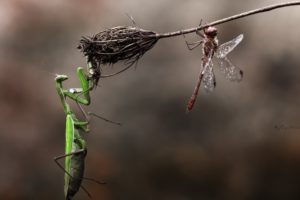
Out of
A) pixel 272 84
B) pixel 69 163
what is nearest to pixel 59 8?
pixel 272 84

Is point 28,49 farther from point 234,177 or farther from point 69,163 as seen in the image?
point 69,163

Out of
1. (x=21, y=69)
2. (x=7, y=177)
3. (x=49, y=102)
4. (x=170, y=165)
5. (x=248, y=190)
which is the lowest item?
(x=248, y=190)

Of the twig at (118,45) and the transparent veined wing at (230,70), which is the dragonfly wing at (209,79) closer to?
the transparent veined wing at (230,70)

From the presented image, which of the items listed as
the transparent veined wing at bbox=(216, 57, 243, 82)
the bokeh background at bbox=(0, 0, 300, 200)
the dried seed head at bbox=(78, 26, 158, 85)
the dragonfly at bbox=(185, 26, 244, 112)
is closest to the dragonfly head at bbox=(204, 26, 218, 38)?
the dragonfly at bbox=(185, 26, 244, 112)

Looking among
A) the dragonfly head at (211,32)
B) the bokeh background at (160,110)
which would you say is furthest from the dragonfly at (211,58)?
the bokeh background at (160,110)

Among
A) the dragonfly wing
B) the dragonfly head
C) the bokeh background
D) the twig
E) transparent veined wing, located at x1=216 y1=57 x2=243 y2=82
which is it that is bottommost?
the bokeh background

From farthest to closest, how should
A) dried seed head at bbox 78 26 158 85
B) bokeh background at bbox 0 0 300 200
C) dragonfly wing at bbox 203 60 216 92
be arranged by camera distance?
bokeh background at bbox 0 0 300 200 < dragonfly wing at bbox 203 60 216 92 < dried seed head at bbox 78 26 158 85

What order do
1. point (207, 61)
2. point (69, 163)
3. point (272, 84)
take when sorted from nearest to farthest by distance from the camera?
point (207, 61) < point (69, 163) < point (272, 84)

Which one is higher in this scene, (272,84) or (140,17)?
(140,17)

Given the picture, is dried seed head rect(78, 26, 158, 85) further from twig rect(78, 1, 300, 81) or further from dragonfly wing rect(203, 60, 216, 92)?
dragonfly wing rect(203, 60, 216, 92)
